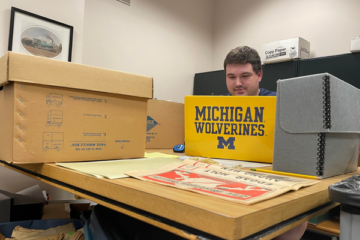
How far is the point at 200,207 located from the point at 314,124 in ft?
1.40

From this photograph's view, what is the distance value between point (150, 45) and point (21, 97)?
250 centimetres

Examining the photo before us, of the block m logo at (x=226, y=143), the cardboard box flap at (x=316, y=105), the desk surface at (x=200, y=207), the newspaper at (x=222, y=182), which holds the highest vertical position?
the cardboard box flap at (x=316, y=105)

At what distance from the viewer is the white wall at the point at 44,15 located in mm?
1409

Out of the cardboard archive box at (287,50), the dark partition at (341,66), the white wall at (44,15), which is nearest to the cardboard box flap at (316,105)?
the white wall at (44,15)

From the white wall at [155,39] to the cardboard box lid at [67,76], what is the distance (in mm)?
1819

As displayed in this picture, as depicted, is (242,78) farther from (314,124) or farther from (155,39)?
(155,39)

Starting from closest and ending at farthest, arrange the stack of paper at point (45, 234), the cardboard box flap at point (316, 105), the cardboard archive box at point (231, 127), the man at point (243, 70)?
the cardboard box flap at point (316, 105), the stack of paper at point (45, 234), the cardboard archive box at point (231, 127), the man at point (243, 70)

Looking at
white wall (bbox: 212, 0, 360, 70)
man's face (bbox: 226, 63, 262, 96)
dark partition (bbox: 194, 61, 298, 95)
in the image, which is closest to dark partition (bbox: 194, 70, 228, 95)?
dark partition (bbox: 194, 61, 298, 95)

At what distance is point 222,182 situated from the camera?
1.61ft

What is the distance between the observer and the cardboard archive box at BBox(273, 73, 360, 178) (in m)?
0.63

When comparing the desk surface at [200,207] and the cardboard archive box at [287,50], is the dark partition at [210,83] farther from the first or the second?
the desk surface at [200,207]

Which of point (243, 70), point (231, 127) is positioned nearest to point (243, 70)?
point (243, 70)

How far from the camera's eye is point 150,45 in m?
3.06

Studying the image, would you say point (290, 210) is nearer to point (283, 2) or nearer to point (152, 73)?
point (152, 73)
